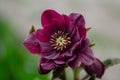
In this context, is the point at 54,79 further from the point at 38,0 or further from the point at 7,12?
the point at 38,0

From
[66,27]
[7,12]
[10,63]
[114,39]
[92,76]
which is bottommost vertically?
[114,39]

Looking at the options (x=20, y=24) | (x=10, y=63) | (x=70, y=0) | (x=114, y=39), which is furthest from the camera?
(x=70, y=0)

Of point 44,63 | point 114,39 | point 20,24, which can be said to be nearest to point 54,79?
point 44,63

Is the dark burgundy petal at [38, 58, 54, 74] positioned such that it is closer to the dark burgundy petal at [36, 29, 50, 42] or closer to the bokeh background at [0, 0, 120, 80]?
the dark burgundy petal at [36, 29, 50, 42]

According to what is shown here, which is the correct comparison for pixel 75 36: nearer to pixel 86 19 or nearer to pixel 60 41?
pixel 60 41

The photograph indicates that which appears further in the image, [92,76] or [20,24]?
[20,24]

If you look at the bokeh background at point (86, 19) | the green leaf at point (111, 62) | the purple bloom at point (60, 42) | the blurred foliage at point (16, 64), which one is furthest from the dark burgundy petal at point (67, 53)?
the bokeh background at point (86, 19)
